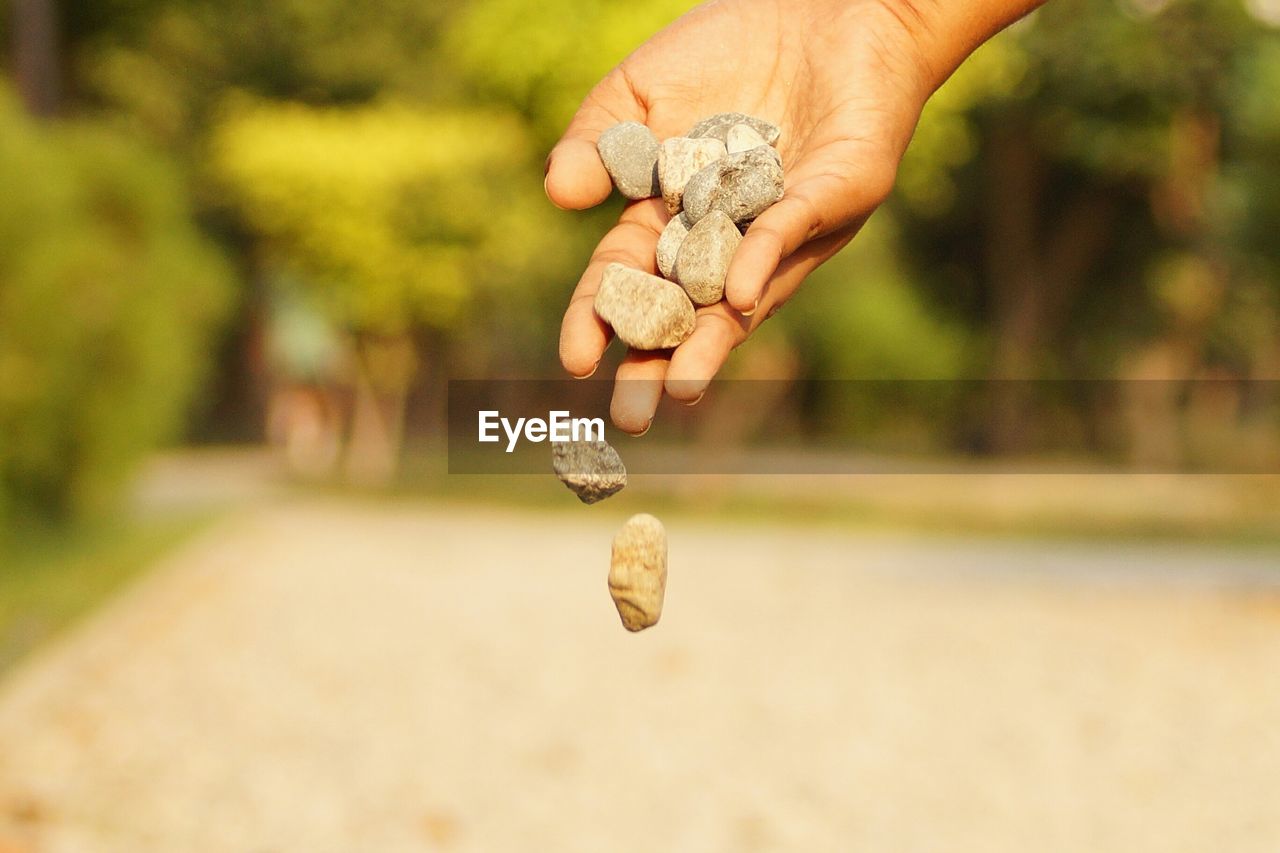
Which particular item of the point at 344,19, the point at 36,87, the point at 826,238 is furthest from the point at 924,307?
the point at 826,238

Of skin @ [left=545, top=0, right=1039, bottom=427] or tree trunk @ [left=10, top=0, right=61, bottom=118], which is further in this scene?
tree trunk @ [left=10, top=0, right=61, bottom=118]

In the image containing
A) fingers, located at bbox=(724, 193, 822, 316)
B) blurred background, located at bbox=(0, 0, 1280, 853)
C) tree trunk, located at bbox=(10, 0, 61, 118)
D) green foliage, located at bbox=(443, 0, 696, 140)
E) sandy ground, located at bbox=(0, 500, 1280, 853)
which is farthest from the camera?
green foliage, located at bbox=(443, 0, 696, 140)

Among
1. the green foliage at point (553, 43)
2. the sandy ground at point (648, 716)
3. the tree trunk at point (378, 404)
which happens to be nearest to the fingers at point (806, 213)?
the sandy ground at point (648, 716)

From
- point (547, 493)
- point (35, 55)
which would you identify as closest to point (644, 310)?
point (35, 55)

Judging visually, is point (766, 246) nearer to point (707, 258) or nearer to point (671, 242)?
point (707, 258)

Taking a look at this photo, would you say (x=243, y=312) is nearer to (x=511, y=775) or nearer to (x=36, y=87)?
(x=36, y=87)

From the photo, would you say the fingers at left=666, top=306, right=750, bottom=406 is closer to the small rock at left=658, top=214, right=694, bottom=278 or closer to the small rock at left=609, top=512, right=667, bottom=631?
the small rock at left=658, top=214, right=694, bottom=278

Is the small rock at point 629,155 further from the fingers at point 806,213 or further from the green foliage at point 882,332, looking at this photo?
the green foliage at point 882,332

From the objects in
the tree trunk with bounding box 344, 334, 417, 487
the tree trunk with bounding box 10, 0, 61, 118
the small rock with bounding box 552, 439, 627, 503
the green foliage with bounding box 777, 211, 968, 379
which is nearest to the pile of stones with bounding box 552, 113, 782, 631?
the small rock with bounding box 552, 439, 627, 503
